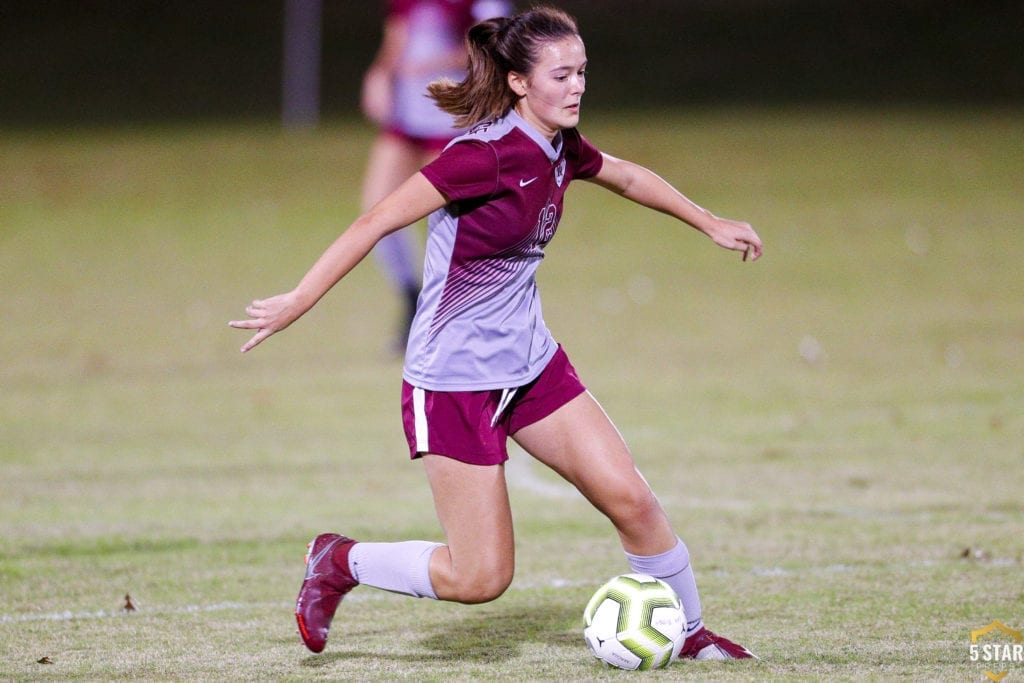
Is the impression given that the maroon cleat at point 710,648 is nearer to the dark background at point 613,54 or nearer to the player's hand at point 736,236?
the player's hand at point 736,236

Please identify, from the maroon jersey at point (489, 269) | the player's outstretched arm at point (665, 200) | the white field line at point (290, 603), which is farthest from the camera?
the white field line at point (290, 603)

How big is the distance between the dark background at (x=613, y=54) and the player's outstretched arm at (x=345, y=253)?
76.5ft

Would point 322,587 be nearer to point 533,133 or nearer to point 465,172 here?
point 465,172

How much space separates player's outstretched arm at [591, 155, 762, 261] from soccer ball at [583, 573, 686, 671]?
47.4 inches

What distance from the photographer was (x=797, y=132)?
23.1 m

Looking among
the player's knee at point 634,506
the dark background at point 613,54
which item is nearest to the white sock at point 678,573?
the player's knee at point 634,506

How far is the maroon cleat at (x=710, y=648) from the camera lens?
4.80 m

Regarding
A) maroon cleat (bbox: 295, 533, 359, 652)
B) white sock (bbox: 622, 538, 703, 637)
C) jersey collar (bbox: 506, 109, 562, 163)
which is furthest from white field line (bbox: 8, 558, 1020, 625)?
jersey collar (bbox: 506, 109, 562, 163)

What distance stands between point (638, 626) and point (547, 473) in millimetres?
3412

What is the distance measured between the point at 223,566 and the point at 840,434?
3775mm

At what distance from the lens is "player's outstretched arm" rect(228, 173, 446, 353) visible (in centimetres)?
443

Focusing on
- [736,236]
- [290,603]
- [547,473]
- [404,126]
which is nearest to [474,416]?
[736,236]

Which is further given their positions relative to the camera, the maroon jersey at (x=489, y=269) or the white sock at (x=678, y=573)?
the white sock at (x=678, y=573)

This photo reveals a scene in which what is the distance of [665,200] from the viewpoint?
5215 mm
